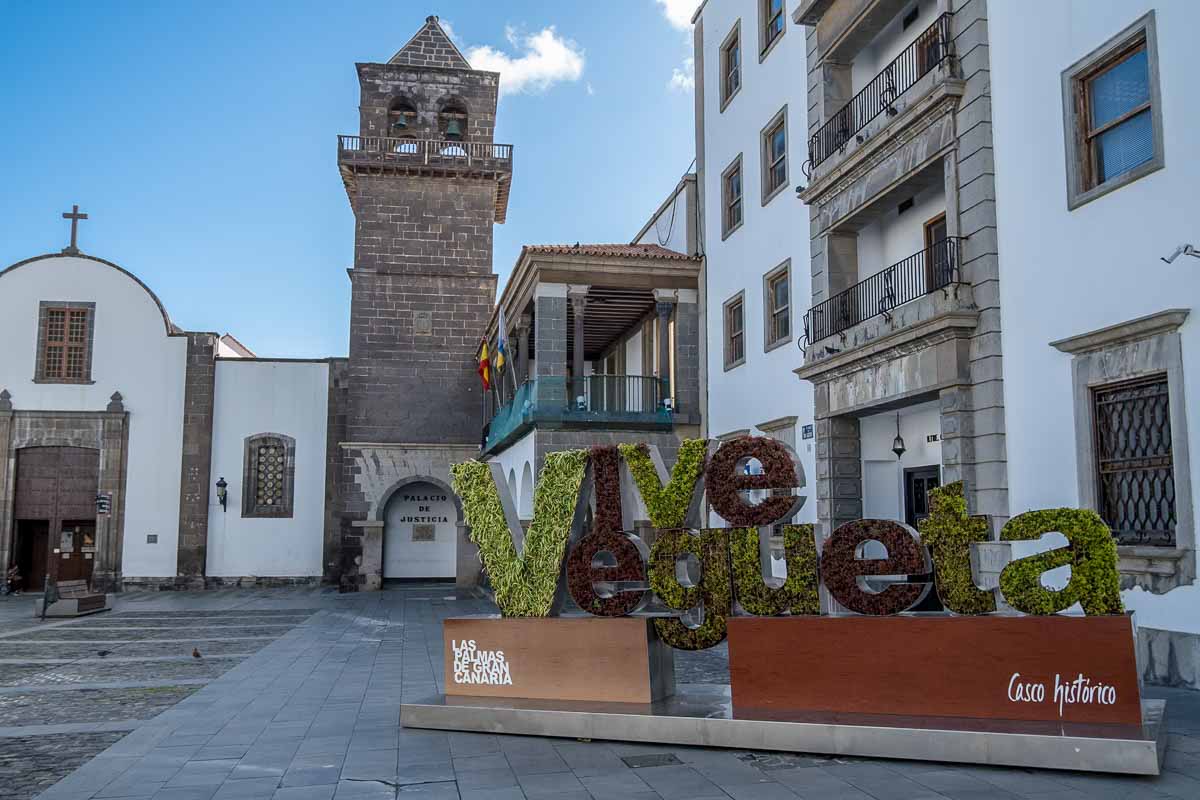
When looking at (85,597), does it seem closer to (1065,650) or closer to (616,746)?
(616,746)

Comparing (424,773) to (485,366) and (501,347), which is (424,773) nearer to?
(501,347)

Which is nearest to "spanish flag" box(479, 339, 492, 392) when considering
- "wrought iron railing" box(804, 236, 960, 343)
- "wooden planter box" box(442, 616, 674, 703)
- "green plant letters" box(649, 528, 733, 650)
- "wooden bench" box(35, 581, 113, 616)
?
"wooden bench" box(35, 581, 113, 616)

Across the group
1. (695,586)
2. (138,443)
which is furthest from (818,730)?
(138,443)

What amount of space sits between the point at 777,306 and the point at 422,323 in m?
14.9

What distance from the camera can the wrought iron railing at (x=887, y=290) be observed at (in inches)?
504

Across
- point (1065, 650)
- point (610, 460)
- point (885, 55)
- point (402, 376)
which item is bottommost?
point (1065, 650)

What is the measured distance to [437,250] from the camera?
30.5 m

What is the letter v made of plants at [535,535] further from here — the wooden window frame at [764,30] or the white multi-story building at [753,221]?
the wooden window frame at [764,30]

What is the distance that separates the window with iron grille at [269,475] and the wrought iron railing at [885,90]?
20.4 metres

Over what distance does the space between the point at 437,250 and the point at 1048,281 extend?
2188 centimetres

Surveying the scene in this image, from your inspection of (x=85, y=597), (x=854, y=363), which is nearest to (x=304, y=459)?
(x=85, y=597)

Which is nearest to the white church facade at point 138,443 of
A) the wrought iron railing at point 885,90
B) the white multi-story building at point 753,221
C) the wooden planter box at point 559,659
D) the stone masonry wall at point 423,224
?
the stone masonry wall at point 423,224

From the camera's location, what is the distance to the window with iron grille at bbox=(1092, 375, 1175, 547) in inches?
384

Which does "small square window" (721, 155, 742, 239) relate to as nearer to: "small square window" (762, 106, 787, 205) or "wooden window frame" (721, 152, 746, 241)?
"wooden window frame" (721, 152, 746, 241)
